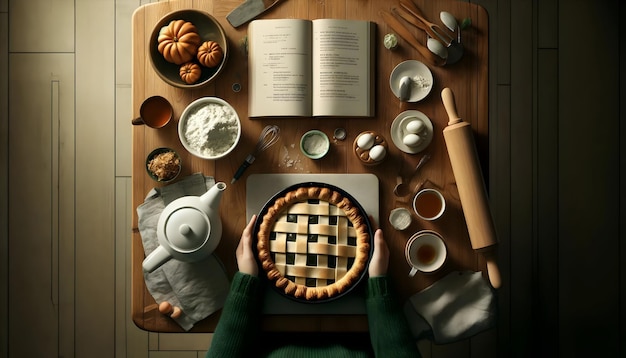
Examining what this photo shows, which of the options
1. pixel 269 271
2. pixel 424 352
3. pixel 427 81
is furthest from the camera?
pixel 424 352

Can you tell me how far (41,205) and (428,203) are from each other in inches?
64.1

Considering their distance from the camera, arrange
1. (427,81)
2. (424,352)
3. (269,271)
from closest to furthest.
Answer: (269,271), (427,81), (424,352)

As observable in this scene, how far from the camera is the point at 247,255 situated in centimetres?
119

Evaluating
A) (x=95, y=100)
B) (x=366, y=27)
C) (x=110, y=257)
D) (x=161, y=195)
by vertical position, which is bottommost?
(x=110, y=257)

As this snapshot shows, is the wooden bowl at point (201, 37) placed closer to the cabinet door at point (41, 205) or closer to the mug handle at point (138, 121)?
the mug handle at point (138, 121)

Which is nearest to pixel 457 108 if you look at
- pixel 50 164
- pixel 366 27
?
pixel 366 27

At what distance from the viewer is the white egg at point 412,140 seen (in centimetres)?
124

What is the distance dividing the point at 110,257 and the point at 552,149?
78.8 inches

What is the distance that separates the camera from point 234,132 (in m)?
1.23

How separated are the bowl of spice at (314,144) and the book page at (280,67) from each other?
68mm

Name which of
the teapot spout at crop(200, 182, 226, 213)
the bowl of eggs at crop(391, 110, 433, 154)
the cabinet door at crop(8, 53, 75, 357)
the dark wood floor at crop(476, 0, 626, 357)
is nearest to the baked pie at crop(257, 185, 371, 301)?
the teapot spout at crop(200, 182, 226, 213)

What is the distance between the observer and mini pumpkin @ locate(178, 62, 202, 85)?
1.24m

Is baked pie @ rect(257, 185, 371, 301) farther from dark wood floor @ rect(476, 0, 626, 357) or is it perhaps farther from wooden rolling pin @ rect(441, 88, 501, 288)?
dark wood floor @ rect(476, 0, 626, 357)

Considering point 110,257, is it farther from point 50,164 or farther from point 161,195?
point 161,195
